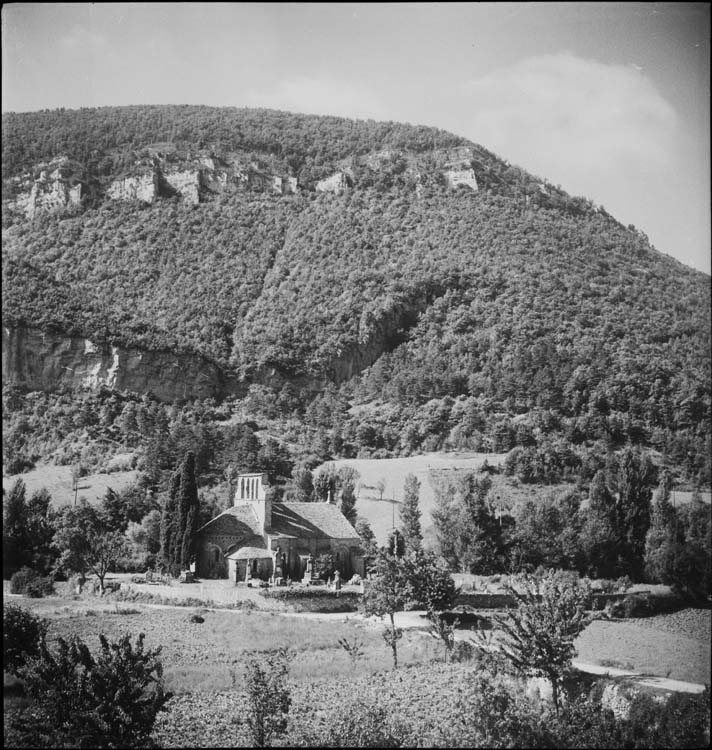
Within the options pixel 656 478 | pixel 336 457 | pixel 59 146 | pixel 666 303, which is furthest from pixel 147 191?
pixel 656 478

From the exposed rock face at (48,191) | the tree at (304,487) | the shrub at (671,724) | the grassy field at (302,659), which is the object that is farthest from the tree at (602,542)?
the exposed rock face at (48,191)

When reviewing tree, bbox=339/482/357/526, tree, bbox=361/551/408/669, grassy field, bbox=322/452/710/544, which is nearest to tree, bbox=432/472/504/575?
grassy field, bbox=322/452/710/544

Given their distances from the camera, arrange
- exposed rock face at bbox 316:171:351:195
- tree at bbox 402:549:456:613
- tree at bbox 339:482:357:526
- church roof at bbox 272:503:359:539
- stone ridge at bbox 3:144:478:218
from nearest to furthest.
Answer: tree at bbox 402:549:456:613
church roof at bbox 272:503:359:539
tree at bbox 339:482:357:526
stone ridge at bbox 3:144:478:218
exposed rock face at bbox 316:171:351:195

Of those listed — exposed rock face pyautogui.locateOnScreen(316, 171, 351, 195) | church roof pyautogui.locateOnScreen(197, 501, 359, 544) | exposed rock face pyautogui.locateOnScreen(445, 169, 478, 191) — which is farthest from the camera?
exposed rock face pyautogui.locateOnScreen(316, 171, 351, 195)

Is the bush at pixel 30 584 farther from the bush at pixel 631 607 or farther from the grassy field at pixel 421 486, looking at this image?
the bush at pixel 631 607

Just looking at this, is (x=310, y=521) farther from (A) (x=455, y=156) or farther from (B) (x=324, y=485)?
(A) (x=455, y=156)

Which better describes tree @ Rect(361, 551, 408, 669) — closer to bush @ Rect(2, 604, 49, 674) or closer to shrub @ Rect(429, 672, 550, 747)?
shrub @ Rect(429, 672, 550, 747)
